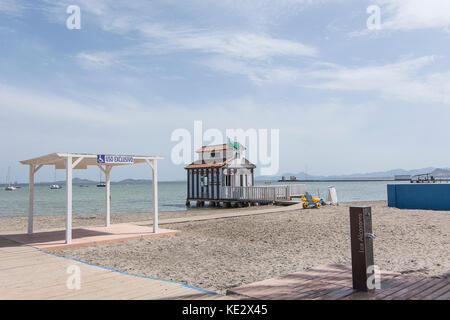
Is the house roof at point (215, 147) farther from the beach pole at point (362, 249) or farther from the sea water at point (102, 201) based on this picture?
the beach pole at point (362, 249)

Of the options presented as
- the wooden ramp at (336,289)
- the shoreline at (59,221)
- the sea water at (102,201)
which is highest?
the wooden ramp at (336,289)

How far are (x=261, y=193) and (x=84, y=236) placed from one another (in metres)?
17.3

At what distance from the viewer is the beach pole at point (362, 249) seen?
442cm

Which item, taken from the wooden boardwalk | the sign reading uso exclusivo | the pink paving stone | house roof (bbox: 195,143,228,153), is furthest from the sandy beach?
house roof (bbox: 195,143,228,153)

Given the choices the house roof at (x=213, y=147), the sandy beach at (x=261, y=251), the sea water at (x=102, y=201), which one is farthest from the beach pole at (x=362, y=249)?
the house roof at (x=213, y=147)

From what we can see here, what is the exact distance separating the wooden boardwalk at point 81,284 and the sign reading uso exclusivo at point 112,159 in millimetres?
3712

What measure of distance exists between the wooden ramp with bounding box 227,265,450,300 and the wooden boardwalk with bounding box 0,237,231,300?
0.62 metres

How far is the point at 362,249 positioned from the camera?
14.9 feet

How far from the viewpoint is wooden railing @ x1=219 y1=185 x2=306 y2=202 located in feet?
85.1

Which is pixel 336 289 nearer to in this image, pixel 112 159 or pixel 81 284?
pixel 81 284

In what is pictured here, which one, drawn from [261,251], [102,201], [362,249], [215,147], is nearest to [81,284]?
[362,249]

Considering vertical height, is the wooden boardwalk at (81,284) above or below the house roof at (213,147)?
below
